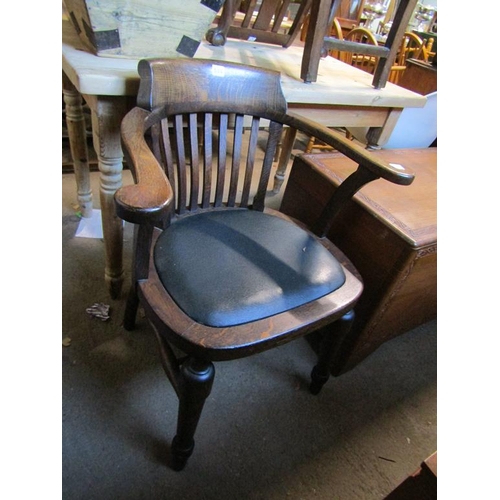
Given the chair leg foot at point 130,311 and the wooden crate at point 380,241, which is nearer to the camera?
the wooden crate at point 380,241

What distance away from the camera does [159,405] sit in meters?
0.98

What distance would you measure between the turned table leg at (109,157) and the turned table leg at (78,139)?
39 centimetres

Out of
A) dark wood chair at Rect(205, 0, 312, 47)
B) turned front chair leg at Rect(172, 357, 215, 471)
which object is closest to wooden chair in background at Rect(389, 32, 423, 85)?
dark wood chair at Rect(205, 0, 312, 47)

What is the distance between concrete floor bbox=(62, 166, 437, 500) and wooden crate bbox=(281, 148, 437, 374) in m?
0.17

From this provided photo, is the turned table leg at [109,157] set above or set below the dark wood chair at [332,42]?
below

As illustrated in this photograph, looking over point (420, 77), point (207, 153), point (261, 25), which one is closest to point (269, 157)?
point (207, 153)

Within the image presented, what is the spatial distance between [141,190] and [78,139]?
3.33ft

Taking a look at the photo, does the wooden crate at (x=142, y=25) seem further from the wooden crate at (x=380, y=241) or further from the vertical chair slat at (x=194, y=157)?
the wooden crate at (x=380, y=241)

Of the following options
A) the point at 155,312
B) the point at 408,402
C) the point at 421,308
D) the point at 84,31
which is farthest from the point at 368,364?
the point at 84,31

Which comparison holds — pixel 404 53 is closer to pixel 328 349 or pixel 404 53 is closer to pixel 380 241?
pixel 380 241

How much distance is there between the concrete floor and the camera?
2.81ft

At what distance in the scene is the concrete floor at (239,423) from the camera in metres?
0.86

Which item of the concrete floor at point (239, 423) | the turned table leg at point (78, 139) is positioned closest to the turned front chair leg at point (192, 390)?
the concrete floor at point (239, 423)

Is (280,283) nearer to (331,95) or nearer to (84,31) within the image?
(331,95)
